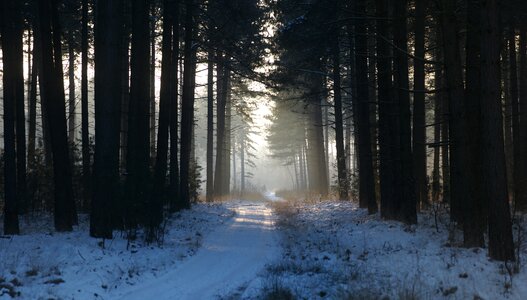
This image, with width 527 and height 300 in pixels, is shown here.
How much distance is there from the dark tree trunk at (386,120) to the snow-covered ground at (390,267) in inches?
46.1

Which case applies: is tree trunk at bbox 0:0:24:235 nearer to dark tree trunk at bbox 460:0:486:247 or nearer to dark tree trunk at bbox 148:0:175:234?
dark tree trunk at bbox 148:0:175:234

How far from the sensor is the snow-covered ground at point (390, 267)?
7055 millimetres

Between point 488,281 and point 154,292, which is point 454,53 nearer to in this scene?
point 488,281

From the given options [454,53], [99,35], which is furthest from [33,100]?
[454,53]

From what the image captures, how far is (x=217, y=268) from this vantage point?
952 cm

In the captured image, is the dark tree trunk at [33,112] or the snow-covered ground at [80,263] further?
the dark tree trunk at [33,112]

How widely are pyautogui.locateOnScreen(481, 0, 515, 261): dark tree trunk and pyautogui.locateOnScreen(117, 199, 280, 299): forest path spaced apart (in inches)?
177

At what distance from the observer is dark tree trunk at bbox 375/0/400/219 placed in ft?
45.4

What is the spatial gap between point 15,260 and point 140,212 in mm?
3432

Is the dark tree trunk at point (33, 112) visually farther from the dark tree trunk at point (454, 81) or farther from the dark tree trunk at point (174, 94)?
the dark tree trunk at point (454, 81)

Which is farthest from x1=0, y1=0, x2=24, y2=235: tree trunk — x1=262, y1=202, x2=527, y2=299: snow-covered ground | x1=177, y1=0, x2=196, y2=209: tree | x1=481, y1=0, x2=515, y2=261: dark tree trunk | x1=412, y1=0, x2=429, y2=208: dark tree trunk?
x1=481, y1=0, x2=515, y2=261: dark tree trunk

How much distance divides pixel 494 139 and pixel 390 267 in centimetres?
301

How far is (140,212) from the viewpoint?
11508 mm

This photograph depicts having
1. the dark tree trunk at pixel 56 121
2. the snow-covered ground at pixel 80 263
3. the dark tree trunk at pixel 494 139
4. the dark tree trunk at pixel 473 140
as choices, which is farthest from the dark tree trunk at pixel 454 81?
the dark tree trunk at pixel 56 121
